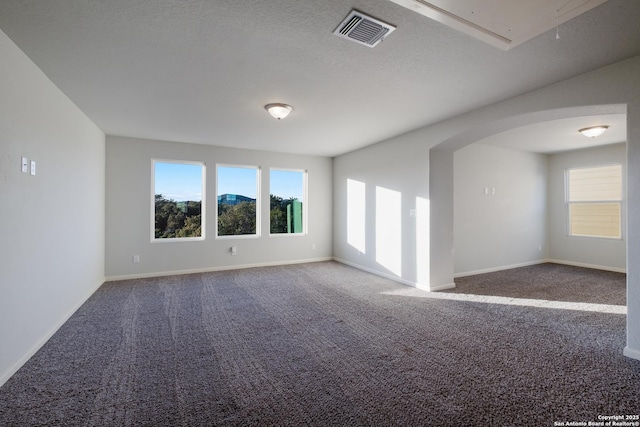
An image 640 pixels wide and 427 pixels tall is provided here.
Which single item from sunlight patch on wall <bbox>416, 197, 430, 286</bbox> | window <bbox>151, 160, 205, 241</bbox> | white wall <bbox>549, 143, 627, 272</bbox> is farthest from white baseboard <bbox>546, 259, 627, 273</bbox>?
window <bbox>151, 160, 205, 241</bbox>

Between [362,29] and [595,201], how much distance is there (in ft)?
22.5

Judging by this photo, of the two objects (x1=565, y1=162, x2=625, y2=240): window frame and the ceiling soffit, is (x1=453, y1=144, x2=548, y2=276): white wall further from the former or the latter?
the ceiling soffit

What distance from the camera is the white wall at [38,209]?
215 centimetres

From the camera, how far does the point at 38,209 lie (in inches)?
104

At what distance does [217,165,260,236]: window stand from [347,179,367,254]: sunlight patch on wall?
78.5 inches

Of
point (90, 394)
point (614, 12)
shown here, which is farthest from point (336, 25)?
point (90, 394)

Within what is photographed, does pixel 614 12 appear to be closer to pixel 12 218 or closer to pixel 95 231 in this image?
pixel 12 218

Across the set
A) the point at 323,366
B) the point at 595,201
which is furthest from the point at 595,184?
the point at 323,366

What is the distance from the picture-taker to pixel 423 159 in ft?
14.5

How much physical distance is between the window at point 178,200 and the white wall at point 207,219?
0.47 ft

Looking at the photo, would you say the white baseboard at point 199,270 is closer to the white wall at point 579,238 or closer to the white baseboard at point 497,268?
the white baseboard at point 497,268

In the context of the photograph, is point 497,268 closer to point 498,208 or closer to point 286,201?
point 498,208

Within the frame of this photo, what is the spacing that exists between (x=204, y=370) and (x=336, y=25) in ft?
8.84

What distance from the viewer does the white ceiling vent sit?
1897mm
